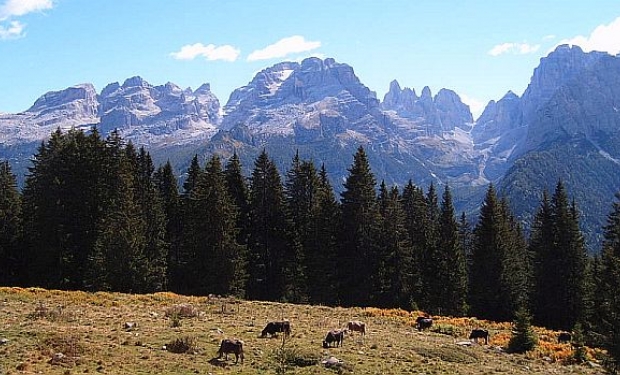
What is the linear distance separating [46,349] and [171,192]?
164 ft

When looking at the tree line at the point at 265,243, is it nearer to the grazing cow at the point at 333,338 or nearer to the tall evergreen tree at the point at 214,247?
the tall evergreen tree at the point at 214,247

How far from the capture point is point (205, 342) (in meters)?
25.2

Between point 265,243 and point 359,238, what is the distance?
11.5 metres

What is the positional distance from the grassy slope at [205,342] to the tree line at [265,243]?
1451 cm

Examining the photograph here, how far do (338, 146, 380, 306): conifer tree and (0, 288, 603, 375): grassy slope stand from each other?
17947mm

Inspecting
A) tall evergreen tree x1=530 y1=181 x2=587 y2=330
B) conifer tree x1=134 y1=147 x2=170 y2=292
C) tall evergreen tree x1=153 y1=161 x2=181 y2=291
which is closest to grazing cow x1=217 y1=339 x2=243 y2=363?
conifer tree x1=134 y1=147 x2=170 y2=292

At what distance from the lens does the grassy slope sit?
2067 centimetres

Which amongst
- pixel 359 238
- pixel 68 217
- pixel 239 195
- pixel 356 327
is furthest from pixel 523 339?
pixel 68 217

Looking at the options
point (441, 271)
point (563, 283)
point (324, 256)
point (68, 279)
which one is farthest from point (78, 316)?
point (563, 283)

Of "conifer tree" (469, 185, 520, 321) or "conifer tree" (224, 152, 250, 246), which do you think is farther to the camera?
"conifer tree" (224, 152, 250, 246)

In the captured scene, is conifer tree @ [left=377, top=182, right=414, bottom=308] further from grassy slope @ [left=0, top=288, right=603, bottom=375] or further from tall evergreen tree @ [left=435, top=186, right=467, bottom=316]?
grassy slope @ [left=0, top=288, right=603, bottom=375]

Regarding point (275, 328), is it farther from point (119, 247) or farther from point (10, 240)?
point (10, 240)

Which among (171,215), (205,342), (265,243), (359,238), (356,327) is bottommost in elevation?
(356,327)

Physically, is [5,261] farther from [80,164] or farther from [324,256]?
[324,256]
